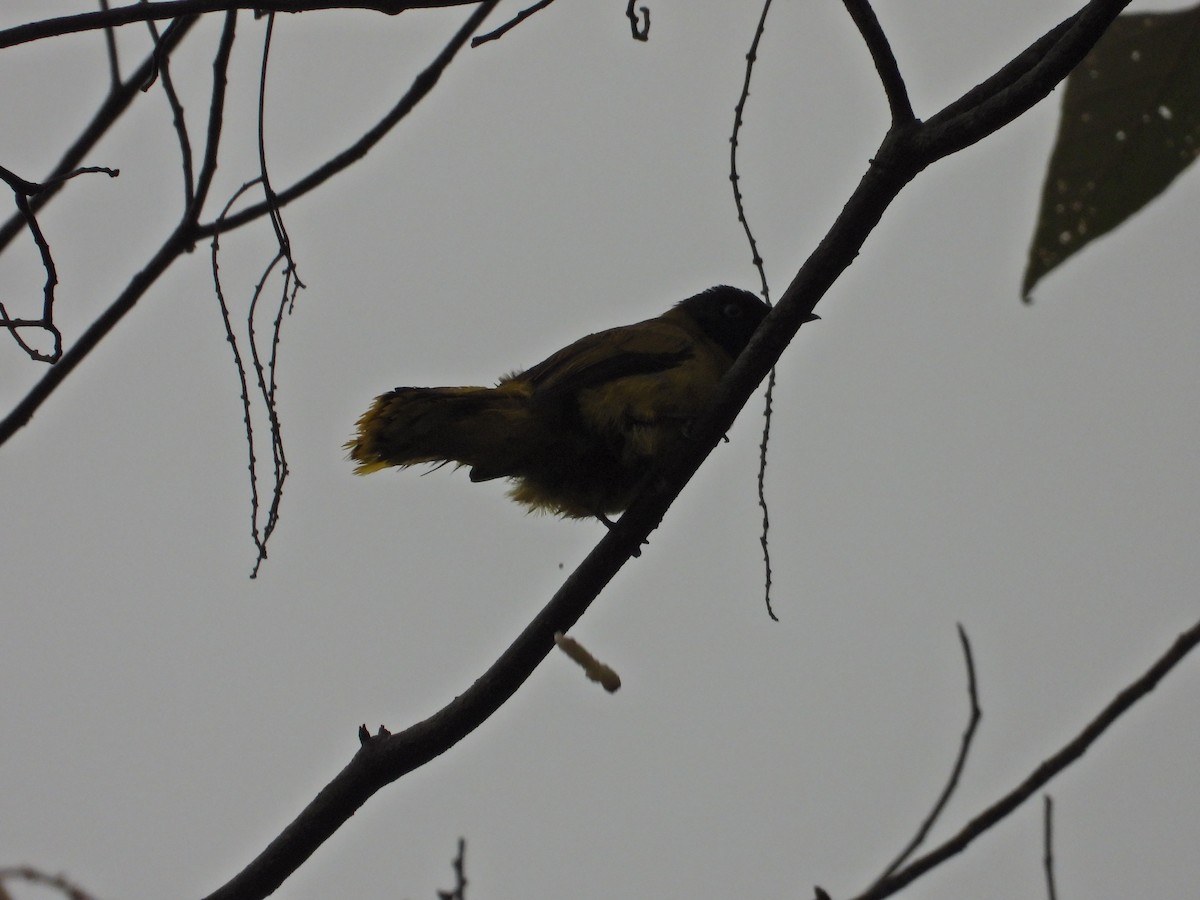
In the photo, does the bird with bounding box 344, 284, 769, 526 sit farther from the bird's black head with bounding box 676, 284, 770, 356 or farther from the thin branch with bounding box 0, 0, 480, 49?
the thin branch with bounding box 0, 0, 480, 49

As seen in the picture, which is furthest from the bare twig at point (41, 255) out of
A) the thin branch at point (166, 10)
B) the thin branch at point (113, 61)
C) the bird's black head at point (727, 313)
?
the bird's black head at point (727, 313)

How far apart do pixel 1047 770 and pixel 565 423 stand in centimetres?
254

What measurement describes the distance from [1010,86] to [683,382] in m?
2.18

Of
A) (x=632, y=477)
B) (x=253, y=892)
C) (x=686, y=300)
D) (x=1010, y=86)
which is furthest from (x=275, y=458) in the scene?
(x=686, y=300)

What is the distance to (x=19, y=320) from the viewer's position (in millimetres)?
2500

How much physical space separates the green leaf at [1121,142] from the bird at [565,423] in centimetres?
227

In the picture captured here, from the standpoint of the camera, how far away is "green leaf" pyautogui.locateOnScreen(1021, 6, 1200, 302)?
6.23 feet

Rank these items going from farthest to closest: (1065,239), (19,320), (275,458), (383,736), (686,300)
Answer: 1. (686,300)
2. (275,458)
3. (383,736)
4. (19,320)
5. (1065,239)

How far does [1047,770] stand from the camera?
86.3 inches

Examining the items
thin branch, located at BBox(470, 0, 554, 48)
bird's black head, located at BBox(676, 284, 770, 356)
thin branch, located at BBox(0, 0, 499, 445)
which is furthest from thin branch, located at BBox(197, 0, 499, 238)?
bird's black head, located at BBox(676, 284, 770, 356)

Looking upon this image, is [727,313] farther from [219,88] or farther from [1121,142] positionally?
[1121,142]

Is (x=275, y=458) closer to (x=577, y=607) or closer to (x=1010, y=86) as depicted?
(x=577, y=607)

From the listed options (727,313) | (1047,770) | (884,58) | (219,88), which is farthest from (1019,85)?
(727,313)

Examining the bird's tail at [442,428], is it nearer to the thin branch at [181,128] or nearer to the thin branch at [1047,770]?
the thin branch at [181,128]
